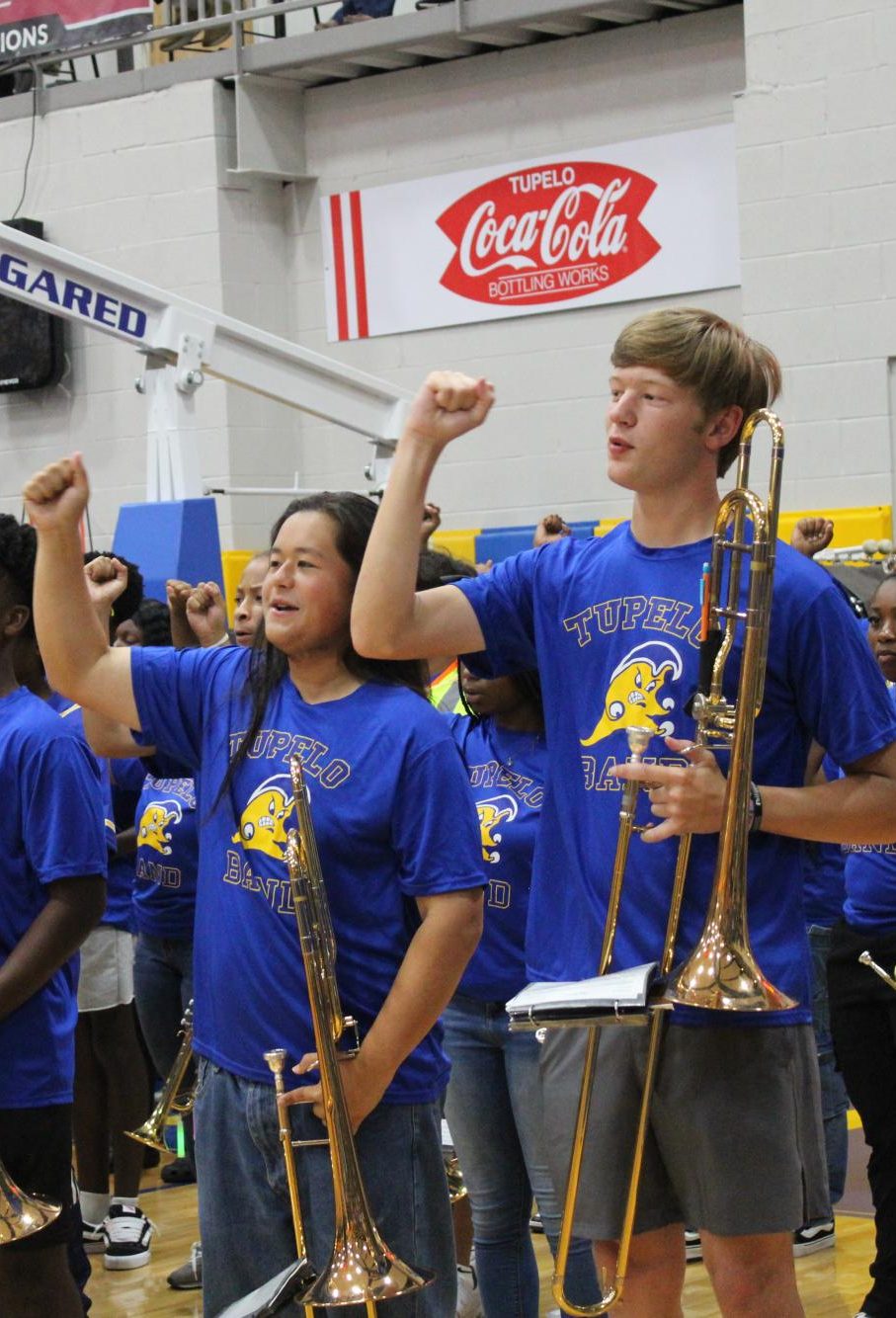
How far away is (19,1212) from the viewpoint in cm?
270

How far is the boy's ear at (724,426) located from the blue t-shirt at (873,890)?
151 cm

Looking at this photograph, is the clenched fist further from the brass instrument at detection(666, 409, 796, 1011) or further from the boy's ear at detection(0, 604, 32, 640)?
the brass instrument at detection(666, 409, 796, 1011)

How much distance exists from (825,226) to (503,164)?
7.42 ft

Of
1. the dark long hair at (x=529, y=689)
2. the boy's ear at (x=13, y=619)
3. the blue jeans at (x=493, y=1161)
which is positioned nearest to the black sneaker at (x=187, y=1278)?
the blue jeans at (x=493, y=1161)

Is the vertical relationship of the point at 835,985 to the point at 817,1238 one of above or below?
above

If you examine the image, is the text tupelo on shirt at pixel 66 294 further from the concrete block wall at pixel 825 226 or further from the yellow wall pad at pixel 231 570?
the concrete block wall at pixel 825 226

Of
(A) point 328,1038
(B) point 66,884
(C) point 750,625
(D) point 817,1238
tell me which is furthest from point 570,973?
(D) point 817,1238

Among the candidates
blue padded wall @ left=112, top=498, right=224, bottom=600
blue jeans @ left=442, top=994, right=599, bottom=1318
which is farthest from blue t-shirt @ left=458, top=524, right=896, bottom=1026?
blue padded wall @ left=112, top=498, right=224, bottom=600

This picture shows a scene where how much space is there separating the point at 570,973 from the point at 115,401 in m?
8.46

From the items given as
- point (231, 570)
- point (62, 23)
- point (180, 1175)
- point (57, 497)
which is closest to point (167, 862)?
point (180, 1175)

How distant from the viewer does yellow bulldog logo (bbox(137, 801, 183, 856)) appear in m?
4.59

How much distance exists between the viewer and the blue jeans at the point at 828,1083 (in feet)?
14.6

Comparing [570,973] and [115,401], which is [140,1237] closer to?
[570,973]

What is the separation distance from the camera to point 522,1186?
11.1 ft
